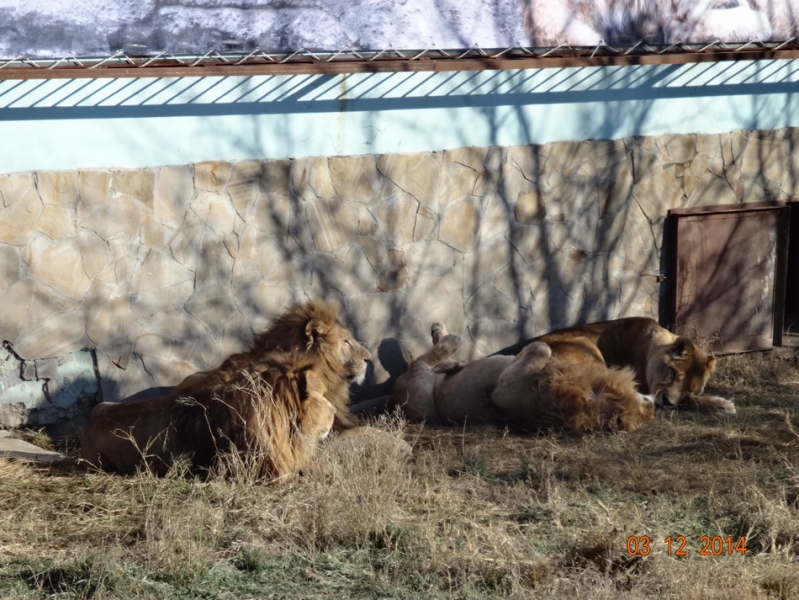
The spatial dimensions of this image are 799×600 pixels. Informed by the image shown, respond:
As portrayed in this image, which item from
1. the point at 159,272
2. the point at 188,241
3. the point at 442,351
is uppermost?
the point at 188,241

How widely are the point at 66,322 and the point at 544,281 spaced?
13.5ft

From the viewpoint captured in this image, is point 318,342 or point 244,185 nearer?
point 318,342

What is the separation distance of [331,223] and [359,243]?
11.7 inches

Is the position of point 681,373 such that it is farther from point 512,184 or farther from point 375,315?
point 375,315

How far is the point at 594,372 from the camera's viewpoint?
8008mm

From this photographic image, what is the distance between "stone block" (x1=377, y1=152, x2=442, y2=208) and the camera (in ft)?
28.5

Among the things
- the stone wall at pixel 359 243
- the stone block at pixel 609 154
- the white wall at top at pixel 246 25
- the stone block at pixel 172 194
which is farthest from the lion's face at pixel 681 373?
the stone block at pixel 172 194

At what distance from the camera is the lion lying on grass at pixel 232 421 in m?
6.39

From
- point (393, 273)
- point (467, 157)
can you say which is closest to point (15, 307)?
point (393, 273)

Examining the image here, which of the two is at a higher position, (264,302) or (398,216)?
(398,216)

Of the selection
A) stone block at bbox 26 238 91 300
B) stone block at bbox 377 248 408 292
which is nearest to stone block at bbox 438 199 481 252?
stone block at bbox 377 248 408 292

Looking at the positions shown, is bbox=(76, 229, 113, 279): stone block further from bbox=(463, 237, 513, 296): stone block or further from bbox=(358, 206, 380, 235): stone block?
bbox=(463, 237, 513, 296): stone block

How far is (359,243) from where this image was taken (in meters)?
8.66

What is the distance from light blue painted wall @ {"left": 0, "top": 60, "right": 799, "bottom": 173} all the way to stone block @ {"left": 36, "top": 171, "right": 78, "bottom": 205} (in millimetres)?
65
